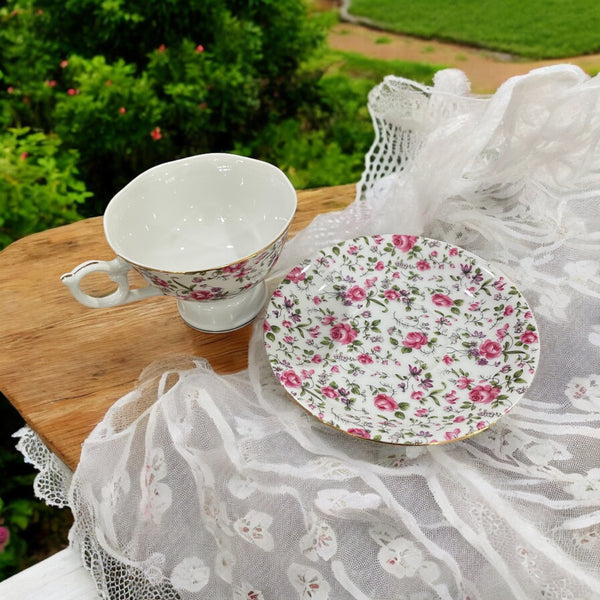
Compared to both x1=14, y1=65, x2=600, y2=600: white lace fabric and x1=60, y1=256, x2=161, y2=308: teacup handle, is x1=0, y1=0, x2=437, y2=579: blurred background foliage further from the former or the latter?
x1=14, y1=65, x2=600, y2=600: white lace fabric

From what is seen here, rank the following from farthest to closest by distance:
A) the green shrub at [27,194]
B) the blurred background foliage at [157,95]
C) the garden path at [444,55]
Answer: the garden path at [444,55], the blurred background foliage at [157,95], the green shrub at [27,194]

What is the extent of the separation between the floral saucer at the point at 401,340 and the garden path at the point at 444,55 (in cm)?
204

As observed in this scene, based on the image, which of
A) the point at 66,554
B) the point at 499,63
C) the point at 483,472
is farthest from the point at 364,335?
the point at 499,63

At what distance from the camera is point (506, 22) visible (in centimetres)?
302

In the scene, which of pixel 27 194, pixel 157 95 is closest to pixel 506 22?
pixel 157 95

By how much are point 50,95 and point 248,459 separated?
1.67 meters

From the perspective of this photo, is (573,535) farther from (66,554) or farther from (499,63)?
(499,63)

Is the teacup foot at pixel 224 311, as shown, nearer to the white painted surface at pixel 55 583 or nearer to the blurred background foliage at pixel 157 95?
the white painted surface at pixel 55 583

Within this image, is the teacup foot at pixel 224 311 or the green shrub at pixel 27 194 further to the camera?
the green shrub at pixel 27 194

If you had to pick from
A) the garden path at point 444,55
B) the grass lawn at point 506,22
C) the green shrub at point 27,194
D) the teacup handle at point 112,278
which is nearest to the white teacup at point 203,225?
the teacup handle at point 112,278

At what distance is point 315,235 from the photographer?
3.04 feet

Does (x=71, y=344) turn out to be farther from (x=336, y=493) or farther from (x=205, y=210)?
(x=336, y=493)

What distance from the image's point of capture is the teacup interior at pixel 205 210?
87 cm

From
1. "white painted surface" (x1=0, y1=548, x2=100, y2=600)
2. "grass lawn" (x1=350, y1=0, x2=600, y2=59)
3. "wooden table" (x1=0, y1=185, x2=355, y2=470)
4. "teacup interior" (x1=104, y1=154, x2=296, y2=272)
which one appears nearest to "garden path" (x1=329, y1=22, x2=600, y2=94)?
"grass lawn" (x1=350, y1=0, x2=600, y2=59)
